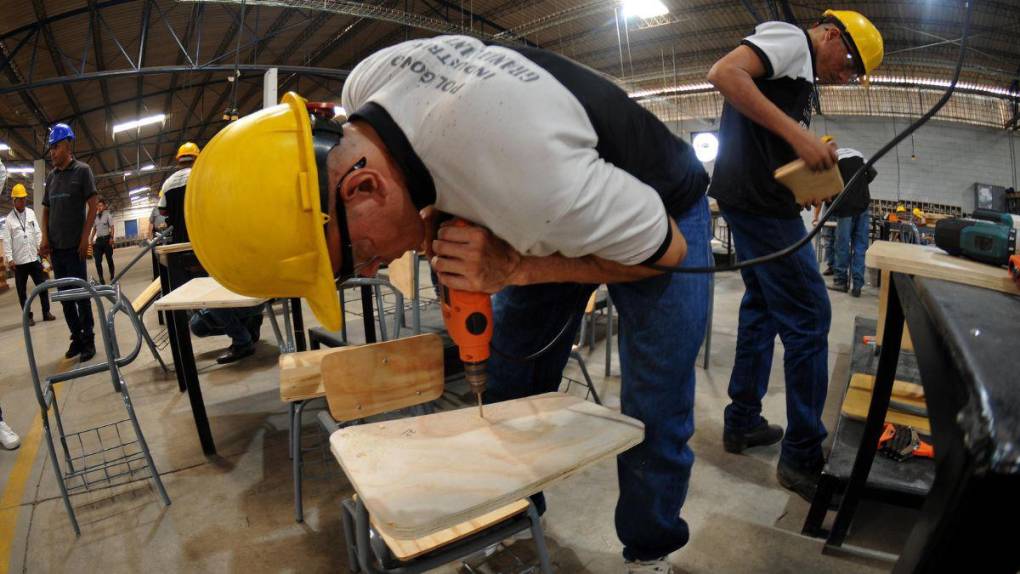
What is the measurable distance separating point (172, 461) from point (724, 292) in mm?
5287

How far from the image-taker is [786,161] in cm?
175

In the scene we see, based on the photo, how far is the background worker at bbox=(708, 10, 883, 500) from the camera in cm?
167

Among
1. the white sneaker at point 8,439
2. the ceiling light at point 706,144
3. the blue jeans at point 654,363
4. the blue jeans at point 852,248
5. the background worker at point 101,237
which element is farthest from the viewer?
the ceiling light at point 706,144

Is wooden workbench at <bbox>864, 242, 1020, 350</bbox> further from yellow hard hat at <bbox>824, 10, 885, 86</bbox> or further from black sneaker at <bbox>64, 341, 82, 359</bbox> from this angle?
black sneaker at <bbox>64, 341, 82, 359</bbox>

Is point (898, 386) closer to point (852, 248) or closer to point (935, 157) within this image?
point (852, 248)

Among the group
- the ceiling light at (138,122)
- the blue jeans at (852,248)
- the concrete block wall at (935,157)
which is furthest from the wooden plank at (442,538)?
the ceiling light at (138,122)

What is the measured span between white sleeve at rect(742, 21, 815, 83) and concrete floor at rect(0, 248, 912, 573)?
1.55 meters

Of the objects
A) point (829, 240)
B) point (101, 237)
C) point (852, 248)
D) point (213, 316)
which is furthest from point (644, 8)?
point (101, 237)

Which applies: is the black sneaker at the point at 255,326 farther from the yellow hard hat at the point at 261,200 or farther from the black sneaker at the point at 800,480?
the black sneaker at the point at 800,480

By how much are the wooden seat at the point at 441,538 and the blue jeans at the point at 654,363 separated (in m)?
0.29

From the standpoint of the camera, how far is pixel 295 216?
0.87m

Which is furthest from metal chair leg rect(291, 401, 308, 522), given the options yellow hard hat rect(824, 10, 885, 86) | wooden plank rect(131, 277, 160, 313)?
yellow hard hat rect(824, 10, 885, 86)

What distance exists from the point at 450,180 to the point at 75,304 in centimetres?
465

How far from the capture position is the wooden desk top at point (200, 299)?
218 centimetres
